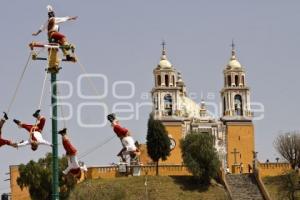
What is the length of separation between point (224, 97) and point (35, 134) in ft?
230

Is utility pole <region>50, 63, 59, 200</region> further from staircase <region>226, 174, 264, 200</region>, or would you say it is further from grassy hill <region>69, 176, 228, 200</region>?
staircase <region>226, 174, 264, 200</region>

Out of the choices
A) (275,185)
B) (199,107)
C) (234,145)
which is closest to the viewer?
(275,185)

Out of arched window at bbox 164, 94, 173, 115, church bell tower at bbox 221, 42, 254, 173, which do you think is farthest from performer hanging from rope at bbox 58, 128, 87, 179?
arched window at bbox 164, 94, 173, 115

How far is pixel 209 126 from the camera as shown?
83.5 metres

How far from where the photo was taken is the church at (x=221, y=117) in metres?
81.6

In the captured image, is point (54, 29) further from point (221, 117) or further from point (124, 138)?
point (221, 117)

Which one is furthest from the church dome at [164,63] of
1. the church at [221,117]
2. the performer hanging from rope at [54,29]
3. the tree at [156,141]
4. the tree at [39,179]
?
the performer hanging from rope at [54,29]

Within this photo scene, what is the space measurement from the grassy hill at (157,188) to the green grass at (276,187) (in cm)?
356

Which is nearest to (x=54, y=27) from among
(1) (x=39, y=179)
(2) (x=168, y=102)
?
(1) (x=39, y=179)

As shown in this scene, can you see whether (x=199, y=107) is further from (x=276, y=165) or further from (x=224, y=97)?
(x=276, y=165)

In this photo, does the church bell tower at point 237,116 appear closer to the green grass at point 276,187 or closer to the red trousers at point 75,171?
the green grass at point 276,187

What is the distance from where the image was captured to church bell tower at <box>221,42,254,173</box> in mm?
81188

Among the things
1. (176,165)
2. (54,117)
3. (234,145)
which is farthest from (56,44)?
(234,145)

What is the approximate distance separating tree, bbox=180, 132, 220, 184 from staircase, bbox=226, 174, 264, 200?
1734 millimetres
